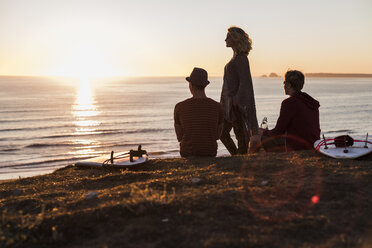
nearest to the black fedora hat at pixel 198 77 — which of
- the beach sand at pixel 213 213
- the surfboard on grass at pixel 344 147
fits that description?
the beach sand at pixel 213 213

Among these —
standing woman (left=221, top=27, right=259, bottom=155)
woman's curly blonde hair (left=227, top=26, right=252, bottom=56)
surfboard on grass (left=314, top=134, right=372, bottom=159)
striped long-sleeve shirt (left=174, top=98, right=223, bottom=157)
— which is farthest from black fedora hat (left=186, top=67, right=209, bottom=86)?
surfboard on grass (left=314, top=134, right=372, bottom=159)

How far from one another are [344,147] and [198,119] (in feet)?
7.55

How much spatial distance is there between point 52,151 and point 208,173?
55.4 ft

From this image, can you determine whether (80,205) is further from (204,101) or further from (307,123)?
(307,123)

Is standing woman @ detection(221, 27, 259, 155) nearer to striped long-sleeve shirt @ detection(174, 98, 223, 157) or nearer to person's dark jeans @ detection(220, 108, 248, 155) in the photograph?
person's dark jeans @ detection(220, 108, 248, 155)

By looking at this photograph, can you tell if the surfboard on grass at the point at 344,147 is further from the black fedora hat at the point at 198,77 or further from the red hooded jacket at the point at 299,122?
the black fedora hat at the point at 198,77

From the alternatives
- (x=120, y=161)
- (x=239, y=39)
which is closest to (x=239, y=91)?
(x=239, y=39)

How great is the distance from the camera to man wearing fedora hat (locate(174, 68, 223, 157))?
574 centimetres

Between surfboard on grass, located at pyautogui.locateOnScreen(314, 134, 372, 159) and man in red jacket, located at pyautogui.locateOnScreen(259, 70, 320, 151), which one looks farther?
man in red jacket, located at pyautogui.locateOnScreen(259, 70, 320, 151)

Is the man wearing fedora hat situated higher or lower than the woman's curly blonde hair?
lower

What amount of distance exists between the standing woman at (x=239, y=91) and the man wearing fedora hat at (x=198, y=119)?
3.14ft

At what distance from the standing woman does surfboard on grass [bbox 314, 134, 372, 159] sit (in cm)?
166

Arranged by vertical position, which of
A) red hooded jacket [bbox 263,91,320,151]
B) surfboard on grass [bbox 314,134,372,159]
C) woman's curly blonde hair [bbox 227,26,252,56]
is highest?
woman's curly blonde hair [bbox 227,26,252,56]

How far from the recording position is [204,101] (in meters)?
5.76
